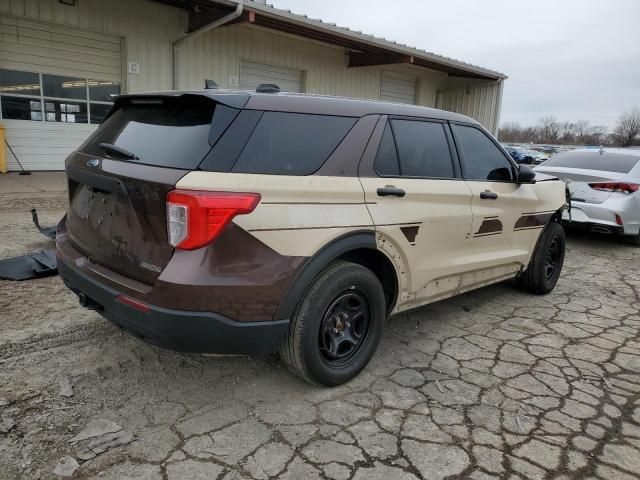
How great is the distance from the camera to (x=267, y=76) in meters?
13.2

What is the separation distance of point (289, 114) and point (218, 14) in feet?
29.1

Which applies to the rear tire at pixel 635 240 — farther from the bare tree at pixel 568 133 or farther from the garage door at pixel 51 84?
the bare tree at pixel 568 133

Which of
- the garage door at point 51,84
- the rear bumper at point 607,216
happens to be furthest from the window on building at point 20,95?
the rear bumper at point 607,216

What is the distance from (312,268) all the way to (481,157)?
2104 millimetres

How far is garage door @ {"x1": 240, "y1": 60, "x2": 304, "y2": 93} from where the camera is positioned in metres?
12.7

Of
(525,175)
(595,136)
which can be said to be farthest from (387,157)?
(595,136)

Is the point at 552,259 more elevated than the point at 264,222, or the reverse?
the point at 264,222

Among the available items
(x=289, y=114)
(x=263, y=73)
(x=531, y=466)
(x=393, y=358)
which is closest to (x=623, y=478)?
(x=531, y=466)

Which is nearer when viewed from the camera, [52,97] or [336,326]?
[336,326]

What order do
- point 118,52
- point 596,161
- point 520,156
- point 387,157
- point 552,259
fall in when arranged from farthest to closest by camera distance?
point 520,156, point 118,52, point 596,161, point 552,259, point 387,157

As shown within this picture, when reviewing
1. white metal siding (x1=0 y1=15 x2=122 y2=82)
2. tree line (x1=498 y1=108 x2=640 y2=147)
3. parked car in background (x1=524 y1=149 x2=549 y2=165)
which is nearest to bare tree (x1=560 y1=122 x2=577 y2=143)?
tree line (x1=498 y1=108 x2=640 y2=147)

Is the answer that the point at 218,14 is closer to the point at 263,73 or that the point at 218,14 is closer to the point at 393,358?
the point at 263,73

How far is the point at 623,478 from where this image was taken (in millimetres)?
2344

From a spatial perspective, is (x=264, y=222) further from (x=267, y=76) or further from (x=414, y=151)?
(x=267, y=76)
